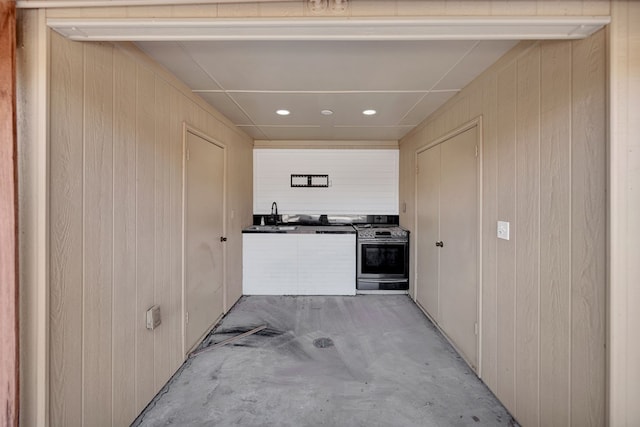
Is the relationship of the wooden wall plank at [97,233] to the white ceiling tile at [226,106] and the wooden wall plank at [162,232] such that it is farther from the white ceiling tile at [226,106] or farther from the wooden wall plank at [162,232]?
the white ceiling tile at [226,106]

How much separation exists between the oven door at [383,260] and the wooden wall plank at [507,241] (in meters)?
2.01

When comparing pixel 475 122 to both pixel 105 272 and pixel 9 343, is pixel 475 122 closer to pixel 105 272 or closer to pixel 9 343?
pixel 105 272

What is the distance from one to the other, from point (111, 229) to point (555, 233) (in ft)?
7.48

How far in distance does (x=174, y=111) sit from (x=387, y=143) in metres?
3.13

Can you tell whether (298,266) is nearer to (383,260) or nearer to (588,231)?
(383,260)

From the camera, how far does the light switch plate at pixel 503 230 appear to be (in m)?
1.74

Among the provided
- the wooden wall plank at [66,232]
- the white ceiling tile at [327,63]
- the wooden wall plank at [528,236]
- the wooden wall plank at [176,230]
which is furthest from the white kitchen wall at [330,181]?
the wooden wall plank at [66,232]

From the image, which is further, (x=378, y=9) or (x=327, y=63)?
(x=327, y=63)

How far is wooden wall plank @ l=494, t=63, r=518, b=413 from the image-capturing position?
169 cm

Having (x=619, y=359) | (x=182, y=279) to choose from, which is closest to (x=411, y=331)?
(x=619, y=359)

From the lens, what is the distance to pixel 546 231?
1429mm

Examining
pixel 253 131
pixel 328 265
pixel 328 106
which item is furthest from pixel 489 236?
pixel 253 131

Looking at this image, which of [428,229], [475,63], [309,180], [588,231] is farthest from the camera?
[309,180]

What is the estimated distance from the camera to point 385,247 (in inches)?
151
